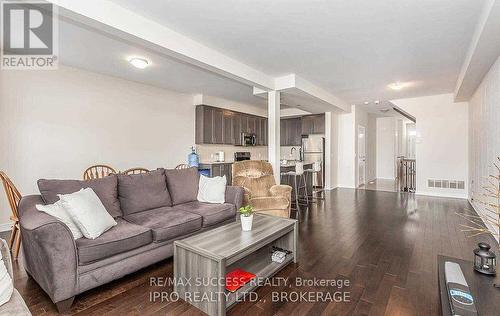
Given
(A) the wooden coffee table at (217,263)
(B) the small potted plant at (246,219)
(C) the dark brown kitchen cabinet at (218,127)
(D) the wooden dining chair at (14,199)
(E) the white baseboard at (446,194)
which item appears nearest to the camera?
(A) the wooden coffee table at (217,263)

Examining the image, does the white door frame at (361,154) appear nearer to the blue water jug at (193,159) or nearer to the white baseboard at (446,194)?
the white baseboard at (446,194)

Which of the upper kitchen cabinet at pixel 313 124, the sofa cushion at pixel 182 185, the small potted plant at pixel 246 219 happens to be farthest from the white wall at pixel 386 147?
the small potted plant at pixel 246 219

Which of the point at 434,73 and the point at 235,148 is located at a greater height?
the point at 434,73

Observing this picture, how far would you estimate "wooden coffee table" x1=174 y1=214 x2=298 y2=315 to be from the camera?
1772 millimetres

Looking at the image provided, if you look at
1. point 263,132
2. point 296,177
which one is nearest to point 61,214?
point 296,177

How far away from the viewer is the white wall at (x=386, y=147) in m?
9.96

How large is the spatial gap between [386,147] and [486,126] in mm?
6575

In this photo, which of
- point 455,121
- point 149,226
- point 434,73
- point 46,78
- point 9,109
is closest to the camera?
point 149,226

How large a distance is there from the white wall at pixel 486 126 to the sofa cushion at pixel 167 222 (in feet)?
13.1

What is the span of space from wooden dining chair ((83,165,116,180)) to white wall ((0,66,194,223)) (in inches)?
5.9

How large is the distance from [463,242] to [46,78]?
20.9 ft

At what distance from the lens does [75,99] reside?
4.15 meters

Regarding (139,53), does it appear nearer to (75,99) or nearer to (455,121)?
(75,99)

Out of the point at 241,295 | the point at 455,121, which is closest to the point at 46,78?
the point at 241,295
